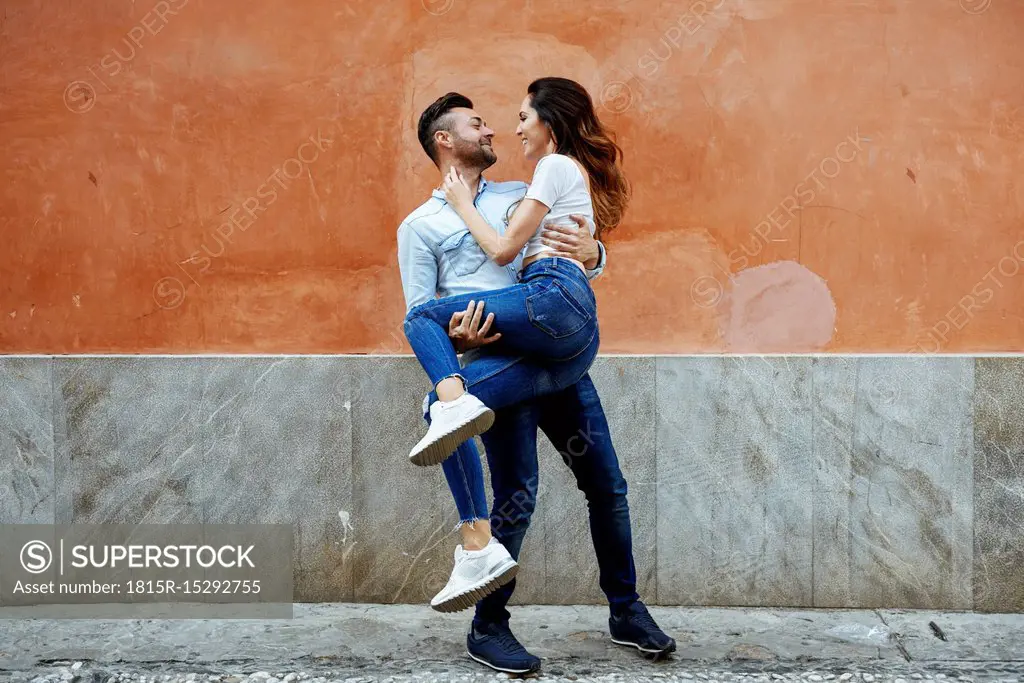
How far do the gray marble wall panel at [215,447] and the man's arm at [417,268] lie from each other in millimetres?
932

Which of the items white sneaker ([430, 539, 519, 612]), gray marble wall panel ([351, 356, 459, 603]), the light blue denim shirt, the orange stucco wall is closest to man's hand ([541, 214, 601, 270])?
the light blue denim shirt

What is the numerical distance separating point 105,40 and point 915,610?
4068mm

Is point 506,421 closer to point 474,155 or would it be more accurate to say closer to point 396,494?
point 474,155

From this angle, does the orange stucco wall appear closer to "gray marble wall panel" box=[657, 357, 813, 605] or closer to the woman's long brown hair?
"gray marble wall panel" box=[657, 357, 813, 605]

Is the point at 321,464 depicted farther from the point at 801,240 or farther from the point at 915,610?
the point at 915,610

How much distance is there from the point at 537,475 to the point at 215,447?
150cm

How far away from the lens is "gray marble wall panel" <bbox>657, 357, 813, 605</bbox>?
3959mm

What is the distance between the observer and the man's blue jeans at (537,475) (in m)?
3.11

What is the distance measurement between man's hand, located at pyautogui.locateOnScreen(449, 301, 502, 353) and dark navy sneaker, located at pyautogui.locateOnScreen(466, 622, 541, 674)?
1.02m

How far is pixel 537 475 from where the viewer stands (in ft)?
10.8

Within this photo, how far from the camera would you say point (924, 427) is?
12.9 ft

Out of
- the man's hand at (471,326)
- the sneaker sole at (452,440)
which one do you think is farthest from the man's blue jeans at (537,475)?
the sneaker sole at (452,440)

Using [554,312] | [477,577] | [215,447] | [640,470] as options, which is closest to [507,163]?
[554,312]

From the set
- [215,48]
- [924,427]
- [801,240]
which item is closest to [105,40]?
[215,48]
